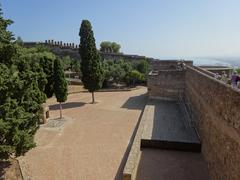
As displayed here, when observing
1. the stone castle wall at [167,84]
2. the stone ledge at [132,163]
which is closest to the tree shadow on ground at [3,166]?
the stone ledge at [132,163]

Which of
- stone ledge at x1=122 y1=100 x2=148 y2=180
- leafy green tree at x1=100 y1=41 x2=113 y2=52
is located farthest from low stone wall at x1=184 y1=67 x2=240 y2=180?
leafy green tree at x1=100 y1=41 x2=113 y2=52

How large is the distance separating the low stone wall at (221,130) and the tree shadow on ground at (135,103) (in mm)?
8501

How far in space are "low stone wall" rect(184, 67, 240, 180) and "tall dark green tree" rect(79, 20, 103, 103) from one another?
10600mm

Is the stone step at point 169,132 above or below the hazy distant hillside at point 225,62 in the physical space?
below

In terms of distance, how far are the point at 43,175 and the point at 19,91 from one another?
295 cm

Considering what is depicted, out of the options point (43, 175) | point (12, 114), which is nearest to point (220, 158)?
point (43, 175)

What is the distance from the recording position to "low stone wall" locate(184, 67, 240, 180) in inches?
217

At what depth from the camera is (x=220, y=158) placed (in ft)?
22.1

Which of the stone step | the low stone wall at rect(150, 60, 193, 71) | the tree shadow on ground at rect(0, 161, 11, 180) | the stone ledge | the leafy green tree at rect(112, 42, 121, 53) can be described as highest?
the leafy green tree at rect(112, 42, 121, 53)

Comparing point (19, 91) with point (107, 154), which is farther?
point (107, 154)

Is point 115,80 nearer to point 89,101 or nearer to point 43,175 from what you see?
point 89,101

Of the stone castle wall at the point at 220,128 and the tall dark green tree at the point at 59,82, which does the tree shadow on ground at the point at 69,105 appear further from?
the stone castle wall at the point at 220,128

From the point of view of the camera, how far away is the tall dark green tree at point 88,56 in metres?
18.3

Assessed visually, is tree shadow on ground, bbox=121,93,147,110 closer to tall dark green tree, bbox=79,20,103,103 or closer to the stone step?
→ the stone step
